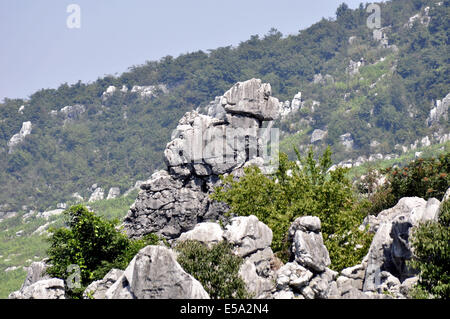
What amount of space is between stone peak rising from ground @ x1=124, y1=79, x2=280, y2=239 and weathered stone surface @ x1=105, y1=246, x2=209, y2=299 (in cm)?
3098

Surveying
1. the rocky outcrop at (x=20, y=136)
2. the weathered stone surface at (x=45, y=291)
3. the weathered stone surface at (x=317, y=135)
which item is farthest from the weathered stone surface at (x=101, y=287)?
the rocky outcrop at (x=20, y=136)

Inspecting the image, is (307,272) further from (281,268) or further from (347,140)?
(347,140)

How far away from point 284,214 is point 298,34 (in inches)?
6735

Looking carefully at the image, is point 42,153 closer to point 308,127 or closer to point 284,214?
point 308,127

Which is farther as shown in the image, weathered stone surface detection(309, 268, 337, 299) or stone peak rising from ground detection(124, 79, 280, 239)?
stone peak rising from ground detection(124, 79, 280, 239)

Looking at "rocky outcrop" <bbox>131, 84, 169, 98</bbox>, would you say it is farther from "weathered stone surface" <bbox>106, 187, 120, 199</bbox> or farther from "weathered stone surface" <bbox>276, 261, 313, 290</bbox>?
"weathered stone surface" <bbox>276, 261, 313, 290</bbox>

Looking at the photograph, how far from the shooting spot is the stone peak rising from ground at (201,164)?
1959 inches

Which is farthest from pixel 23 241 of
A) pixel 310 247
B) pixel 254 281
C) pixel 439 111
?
pixel 310 247

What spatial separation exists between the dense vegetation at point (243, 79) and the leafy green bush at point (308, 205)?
89.3m

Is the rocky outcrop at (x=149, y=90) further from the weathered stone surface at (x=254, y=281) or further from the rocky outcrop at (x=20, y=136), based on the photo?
the weathered stone surface at (x=254, y=281)

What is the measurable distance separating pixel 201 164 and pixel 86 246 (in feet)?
57.5

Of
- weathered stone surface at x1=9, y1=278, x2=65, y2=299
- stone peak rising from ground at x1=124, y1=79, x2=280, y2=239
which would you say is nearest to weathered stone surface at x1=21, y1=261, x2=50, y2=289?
stone peak rising from ground at x1=124, y1=79, x2=280, y2=239

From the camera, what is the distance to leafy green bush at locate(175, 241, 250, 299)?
873 inches
